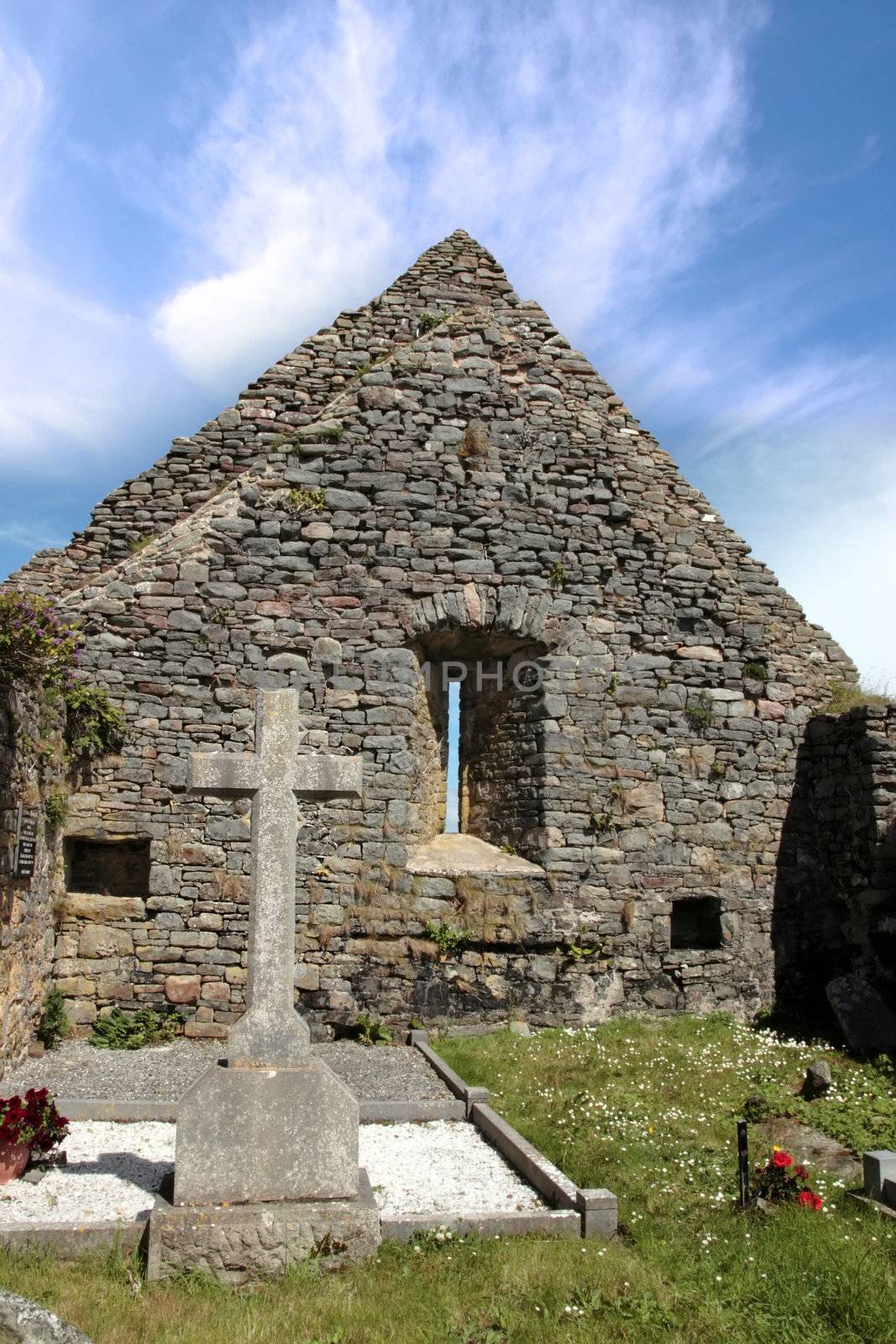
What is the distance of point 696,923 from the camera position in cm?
1138

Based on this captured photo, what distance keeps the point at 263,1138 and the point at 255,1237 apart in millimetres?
443

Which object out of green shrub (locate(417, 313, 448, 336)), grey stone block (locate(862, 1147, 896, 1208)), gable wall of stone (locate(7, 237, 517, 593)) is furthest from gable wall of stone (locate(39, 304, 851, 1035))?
grey stone block (locate(862, 1147, 896, 1208))

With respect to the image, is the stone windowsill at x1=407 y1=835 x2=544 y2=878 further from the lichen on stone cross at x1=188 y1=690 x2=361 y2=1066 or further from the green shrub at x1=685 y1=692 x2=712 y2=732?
the lichen on stone cross at x1=188 y1=690 x2=361 y2=1066

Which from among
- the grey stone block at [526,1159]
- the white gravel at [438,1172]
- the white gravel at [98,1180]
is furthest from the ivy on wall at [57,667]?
the grey stone block at [526,1159]

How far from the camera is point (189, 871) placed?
9.92 meters

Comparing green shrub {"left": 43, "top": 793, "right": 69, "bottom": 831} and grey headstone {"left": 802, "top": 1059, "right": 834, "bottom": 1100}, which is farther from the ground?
green shrub {"left": 43, "top": 793, "right": 69, "bottom": 831}

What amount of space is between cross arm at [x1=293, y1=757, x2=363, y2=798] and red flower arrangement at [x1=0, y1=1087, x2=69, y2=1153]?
2.63 metres

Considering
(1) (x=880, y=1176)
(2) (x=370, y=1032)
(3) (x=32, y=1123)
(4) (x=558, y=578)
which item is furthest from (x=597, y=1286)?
(4) (x=558, y=578)

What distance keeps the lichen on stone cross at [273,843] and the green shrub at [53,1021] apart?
484cm

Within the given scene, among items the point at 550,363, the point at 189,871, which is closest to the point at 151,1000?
the point at 189,871

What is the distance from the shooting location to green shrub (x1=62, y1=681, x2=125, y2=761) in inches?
388

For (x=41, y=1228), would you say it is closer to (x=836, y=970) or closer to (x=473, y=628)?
(x=473, y=628)

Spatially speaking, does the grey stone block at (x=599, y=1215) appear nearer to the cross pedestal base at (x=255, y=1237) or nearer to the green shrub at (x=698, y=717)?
the cross pedestal base at (x=255, y=1237)

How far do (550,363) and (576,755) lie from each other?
5093 millimetres
